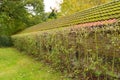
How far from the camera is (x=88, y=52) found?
664 cm

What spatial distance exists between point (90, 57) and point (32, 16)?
2835cm

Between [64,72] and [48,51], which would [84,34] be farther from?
[48,51]

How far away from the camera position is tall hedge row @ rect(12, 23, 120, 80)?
5.51 m

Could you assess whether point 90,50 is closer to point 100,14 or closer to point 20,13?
point 100,14

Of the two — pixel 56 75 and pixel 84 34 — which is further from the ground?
pixel 84 34

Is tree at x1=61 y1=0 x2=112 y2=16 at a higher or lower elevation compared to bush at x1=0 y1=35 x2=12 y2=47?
higher

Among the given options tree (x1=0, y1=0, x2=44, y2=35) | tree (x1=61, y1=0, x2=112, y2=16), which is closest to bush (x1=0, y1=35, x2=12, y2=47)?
tree (x1=0, y1=0, x2=44, y2=35)

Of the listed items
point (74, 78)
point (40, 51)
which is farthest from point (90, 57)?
point (40, 51)

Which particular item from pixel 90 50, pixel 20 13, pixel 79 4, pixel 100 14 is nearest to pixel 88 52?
pixel 90 50

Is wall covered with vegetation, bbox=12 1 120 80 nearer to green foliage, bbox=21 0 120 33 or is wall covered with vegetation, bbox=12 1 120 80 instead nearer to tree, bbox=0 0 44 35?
green foliage, bbox=21 0 120 33

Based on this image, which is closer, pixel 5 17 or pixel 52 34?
pixel 52 34

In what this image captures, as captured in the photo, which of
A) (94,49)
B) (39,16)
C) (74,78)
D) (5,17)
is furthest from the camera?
(39,16)

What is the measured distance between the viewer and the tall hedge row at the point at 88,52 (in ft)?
18.1

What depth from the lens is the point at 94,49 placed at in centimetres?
630
